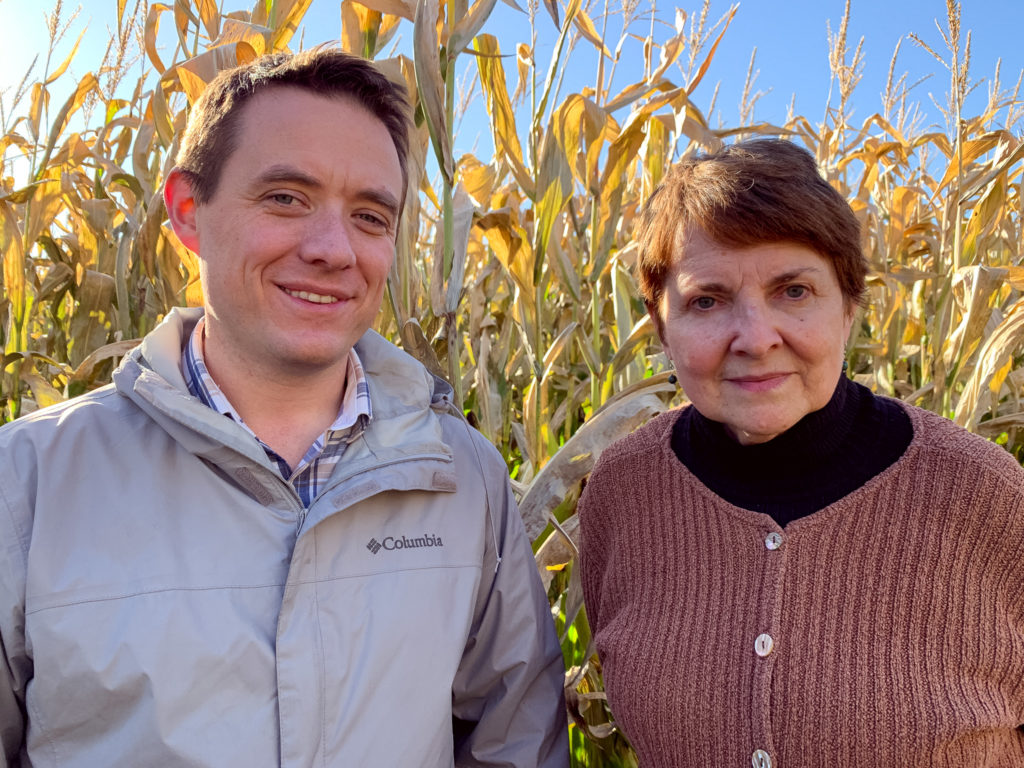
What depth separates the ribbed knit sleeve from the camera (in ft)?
3.53

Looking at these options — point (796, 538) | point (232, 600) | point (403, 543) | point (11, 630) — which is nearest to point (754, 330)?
point (796, 538)

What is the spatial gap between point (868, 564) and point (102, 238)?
2364 mm

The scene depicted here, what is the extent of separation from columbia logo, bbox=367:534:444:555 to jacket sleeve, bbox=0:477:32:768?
468 mm

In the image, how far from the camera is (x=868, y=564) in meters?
1.14

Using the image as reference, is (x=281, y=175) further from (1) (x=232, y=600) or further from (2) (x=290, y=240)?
(1) (x=232, y=600)

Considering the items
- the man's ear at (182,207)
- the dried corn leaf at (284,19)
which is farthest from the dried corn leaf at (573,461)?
the dried corn leaf at (284,19)

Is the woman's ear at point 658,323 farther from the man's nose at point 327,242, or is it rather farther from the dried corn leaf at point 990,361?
the dried corn leaf at point 990,361

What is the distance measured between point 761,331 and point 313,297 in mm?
707

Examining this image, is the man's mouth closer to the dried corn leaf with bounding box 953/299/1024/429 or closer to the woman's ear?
the woman's ear

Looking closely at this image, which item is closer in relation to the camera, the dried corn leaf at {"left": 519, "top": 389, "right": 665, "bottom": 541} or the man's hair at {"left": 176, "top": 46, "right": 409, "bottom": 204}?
the man's hair at {"left": 176, "top": 46, "right": 409, "bottom": 204}

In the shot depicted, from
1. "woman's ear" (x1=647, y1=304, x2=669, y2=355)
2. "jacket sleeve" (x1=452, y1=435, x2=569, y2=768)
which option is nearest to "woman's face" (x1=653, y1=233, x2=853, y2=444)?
"woman's ear" (x1=647, y1=304, x2=669, y2=355)

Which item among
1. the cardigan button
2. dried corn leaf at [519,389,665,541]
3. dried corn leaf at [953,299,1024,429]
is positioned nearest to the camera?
the cardigan button

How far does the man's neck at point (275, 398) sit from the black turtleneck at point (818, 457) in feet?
2.27

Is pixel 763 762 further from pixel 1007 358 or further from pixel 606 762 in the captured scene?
pixel 1007 358
